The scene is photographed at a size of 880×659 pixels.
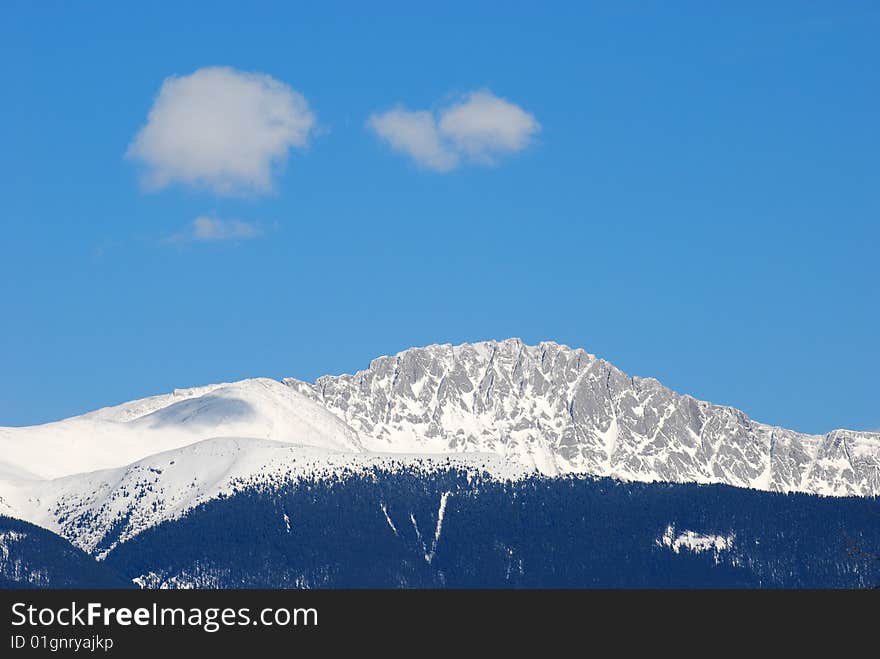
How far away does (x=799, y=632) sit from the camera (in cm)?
5409

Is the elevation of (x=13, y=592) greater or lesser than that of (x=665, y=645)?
greater

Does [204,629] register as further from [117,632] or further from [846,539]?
[846,539]

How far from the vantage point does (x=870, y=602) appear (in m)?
54.8

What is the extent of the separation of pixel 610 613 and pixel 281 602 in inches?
438

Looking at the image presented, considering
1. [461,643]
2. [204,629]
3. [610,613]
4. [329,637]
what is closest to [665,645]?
[610,613]

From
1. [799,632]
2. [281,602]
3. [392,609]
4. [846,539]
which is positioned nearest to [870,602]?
[799,632]

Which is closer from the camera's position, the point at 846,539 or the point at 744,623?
the point at 744,623

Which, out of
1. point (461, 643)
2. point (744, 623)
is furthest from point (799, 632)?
point (461, 643)

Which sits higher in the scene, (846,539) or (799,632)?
(846,539)

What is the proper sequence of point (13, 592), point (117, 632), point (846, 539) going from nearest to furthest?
point (117, 632), point (13, 592), point (846, 539)

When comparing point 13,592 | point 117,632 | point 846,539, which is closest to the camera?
point 117,632

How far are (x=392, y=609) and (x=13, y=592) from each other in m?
13.2

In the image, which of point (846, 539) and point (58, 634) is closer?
point (58, 634)

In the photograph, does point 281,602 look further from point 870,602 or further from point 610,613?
point 870,602
